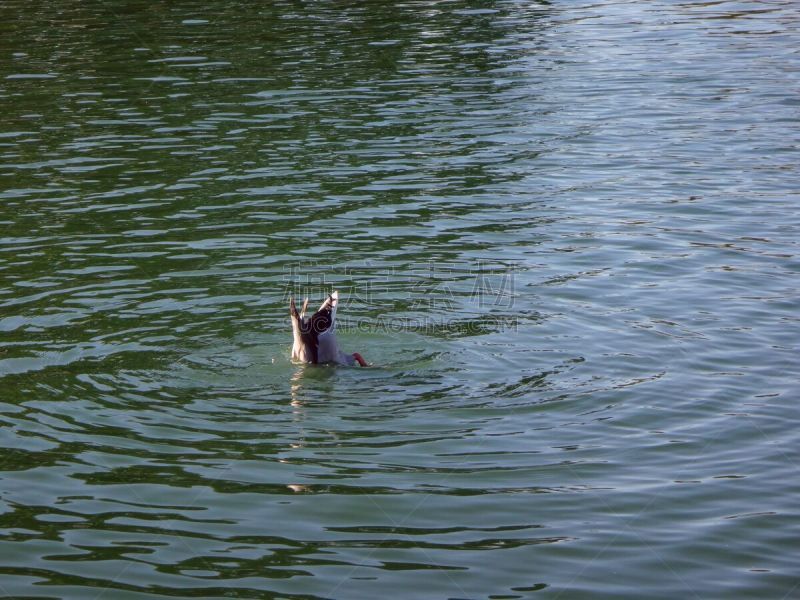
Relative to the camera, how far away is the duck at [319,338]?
10.9 meters

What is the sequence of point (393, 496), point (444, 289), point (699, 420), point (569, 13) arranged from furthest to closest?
1. point (569, 13)
2. point (444, 289)
3. point (699, 420)
4. point (393, 496)

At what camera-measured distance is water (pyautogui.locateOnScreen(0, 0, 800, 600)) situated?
26.5ft

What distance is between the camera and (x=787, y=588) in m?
7.59

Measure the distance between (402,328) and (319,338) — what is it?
171cm

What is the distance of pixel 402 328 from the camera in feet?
41.1

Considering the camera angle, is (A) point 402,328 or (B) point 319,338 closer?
(B) point 319,338

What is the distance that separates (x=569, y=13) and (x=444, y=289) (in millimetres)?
20897

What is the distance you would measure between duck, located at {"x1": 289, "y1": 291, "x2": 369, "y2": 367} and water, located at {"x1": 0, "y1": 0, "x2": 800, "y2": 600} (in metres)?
0.15

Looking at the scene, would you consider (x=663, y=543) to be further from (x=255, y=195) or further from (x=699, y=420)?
(x=255, y=195)

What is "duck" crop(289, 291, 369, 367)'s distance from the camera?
10.9 metres

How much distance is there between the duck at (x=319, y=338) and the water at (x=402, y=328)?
15 cm

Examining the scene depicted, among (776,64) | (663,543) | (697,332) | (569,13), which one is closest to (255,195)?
(697,332)

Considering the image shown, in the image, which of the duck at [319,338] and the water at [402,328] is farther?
the duck at [319,338]

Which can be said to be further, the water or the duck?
the duck
